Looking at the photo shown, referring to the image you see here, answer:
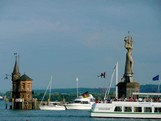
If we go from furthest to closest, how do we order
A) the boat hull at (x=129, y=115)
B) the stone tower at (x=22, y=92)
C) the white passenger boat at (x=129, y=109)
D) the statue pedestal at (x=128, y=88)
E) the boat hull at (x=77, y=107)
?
the boat hull at (x=77, y=107)
the stone tower at (x=22, y=92)
the statue pedestal at (x=128, y=88)
the white passenger boat at (x=129, y=109)
the boat hull at (x=129, y=115)

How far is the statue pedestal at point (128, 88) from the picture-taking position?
13825cm

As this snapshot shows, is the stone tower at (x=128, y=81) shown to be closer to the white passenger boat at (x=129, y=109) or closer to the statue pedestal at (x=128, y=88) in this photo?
the statue pedestal at (x=128, y=88)

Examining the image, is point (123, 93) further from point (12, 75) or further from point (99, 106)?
point (12, 75)

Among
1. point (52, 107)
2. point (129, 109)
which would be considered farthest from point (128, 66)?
point (52, 107)

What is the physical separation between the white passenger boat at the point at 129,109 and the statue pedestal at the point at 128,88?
988 inches

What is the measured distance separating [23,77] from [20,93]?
13.1 feet

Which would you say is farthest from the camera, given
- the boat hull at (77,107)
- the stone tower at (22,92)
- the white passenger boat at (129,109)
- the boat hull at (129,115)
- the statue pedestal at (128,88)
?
the boat hull at (77,107)

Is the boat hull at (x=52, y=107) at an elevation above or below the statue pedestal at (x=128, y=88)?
below

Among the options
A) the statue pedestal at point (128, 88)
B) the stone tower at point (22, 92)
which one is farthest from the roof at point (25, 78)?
the statue pedestal at point (128, 88)

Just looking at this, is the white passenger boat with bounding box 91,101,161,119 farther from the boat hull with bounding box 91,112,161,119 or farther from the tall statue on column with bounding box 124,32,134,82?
the tall statue on column with bounding box 124,32,134,82

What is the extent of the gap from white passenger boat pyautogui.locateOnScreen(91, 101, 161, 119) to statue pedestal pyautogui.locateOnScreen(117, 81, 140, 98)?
25.1m

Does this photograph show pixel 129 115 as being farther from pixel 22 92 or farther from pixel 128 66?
pixel 22 92

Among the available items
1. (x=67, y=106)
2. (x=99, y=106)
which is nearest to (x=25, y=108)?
(x=67, y=106)

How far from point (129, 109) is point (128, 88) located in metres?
26.5
